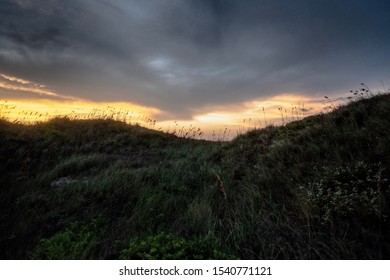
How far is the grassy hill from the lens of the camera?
3.40 m

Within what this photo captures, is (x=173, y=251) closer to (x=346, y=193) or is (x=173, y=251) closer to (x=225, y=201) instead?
(x=225, y=201)

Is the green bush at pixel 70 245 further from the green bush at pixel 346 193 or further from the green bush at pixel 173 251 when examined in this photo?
the green bush at pixel 346 193

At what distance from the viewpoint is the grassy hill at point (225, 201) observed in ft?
11.1

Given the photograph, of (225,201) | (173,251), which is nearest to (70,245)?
(173,251)

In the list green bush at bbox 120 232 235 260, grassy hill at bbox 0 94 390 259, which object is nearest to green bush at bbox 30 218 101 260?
grassy hill at bbox 0 94 390 259

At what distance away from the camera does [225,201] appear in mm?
4980

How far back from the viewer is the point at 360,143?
500 centimetres

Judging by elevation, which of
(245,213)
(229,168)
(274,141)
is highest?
(274,141)

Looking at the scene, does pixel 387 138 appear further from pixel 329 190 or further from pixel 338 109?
pixel 338 109

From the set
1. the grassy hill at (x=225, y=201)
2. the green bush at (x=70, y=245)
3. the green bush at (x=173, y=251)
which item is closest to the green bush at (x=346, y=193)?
the grassy hill at (x=225, y=201)

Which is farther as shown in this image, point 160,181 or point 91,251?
point 160,181

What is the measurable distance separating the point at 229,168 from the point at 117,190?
292cm

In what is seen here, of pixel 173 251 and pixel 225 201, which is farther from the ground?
pixel 225 201

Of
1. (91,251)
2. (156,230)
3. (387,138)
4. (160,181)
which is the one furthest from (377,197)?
(160,181)
